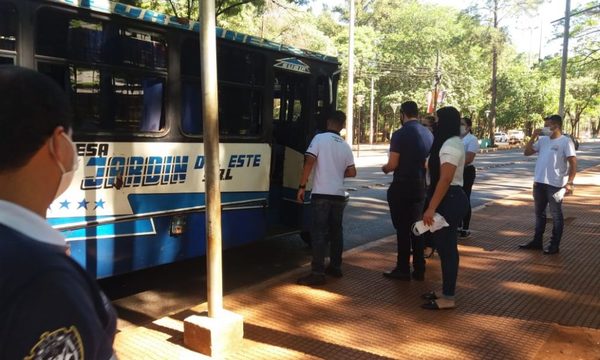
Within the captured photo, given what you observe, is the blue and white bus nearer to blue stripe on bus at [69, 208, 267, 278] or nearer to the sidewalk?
blue stripe on bus at [69, 208, 267, 278]

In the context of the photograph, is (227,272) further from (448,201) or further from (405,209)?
(448,201)

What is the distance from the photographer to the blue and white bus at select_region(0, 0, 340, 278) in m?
4.21

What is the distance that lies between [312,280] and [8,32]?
11.8 ft

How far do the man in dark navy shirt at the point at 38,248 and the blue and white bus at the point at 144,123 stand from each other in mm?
3356

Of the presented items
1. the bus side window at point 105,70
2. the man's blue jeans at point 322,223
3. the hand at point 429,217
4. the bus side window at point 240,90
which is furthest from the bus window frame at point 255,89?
the hand at point 429,217

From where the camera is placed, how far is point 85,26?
4324mm

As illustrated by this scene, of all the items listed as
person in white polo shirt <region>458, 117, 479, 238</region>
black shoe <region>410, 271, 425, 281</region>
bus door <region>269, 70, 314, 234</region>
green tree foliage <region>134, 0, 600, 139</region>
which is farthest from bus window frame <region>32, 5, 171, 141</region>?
green tree foliage <region>134, 0, 600, 139</region>

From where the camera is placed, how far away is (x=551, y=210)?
6965mm

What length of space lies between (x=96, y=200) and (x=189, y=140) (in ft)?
3.80

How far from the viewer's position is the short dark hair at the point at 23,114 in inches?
40.4

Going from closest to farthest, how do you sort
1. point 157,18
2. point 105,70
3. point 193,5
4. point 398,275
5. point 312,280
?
point 105,70 → point 157,18 → point 312,280 → point 398,275 → point 193,5

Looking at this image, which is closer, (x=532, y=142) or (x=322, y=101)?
Result: (x=322, y=101)

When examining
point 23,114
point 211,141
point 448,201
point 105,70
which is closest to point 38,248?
point 23,114

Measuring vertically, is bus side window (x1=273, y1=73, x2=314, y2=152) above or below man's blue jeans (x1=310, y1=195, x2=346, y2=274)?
above
